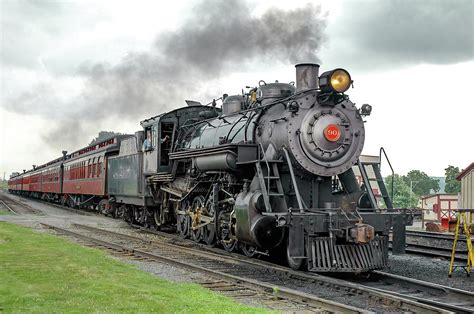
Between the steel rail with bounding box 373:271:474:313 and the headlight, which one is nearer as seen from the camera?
the steel rail with bounding box 373:271:474:313

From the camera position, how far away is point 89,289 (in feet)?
23.3

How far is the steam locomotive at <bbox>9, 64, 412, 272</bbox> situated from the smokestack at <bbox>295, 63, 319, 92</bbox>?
2 cm

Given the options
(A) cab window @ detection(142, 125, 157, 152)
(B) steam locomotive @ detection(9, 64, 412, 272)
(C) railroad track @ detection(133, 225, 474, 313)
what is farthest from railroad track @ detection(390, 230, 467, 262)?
(A) cab window @ detection(142, 125, 157, 152)

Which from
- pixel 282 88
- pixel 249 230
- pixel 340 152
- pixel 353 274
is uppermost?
pixel 282 88

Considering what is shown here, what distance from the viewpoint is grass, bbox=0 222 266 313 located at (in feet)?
20.1

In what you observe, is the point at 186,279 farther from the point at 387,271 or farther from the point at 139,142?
the point at 139,142

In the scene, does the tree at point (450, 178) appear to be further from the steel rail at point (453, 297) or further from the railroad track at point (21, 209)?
the steel rail at point (453, 297)

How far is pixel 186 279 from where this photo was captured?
8.57 m

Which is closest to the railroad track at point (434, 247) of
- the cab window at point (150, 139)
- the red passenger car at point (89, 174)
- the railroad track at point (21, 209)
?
the cab window at point (150, 139)

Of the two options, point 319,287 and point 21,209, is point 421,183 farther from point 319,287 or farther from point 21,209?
point 319,287

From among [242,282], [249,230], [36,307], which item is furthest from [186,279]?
[36,307]

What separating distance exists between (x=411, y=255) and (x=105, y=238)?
321 inches

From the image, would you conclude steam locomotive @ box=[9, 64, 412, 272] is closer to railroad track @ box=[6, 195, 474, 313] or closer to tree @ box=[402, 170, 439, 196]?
railroad track @ box=[6, 195, 474, 313]

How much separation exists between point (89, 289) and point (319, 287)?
3.44 m
